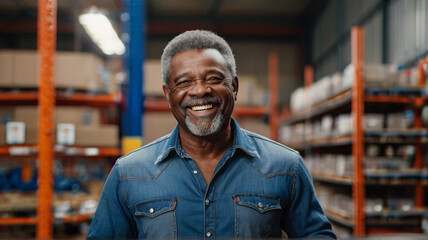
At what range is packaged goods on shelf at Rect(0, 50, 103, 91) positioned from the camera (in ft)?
14.4

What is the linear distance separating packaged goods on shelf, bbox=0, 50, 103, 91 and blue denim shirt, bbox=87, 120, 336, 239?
10.6ft

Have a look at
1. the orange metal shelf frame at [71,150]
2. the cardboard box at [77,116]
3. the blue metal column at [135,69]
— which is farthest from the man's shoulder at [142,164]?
the cardboard box at [77,116]

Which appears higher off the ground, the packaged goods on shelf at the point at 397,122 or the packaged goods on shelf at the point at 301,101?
the packaged goods on shelf at the point at 301,101

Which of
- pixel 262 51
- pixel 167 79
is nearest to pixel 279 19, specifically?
pixel 262 51

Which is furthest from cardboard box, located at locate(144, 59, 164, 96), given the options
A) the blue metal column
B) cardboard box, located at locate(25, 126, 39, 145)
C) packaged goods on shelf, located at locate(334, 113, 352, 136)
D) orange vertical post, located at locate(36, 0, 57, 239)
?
packaged goods on shelf, located at locate(334, 113, 352, 136)

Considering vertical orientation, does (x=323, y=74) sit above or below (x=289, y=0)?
below

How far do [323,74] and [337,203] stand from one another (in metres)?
7.44

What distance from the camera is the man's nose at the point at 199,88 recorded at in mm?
1598

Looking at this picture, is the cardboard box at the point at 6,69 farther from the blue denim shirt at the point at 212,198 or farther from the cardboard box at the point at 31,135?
the blue denim shirt at the point at 212,198

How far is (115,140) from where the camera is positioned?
496 centimetres

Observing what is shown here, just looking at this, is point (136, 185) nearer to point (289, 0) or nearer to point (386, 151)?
point (386, 151)

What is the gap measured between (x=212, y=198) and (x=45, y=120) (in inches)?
106

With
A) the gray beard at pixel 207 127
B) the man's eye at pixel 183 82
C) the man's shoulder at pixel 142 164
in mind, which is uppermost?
the man's eye at pixel 183 82

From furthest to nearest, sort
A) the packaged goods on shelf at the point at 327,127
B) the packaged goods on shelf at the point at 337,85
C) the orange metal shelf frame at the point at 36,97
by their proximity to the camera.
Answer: the packaged goods on shelf at the point at 327,127
the packaged goods on shelf at the point at 337,85
the orange metal shelf frame at the point at 36,97
